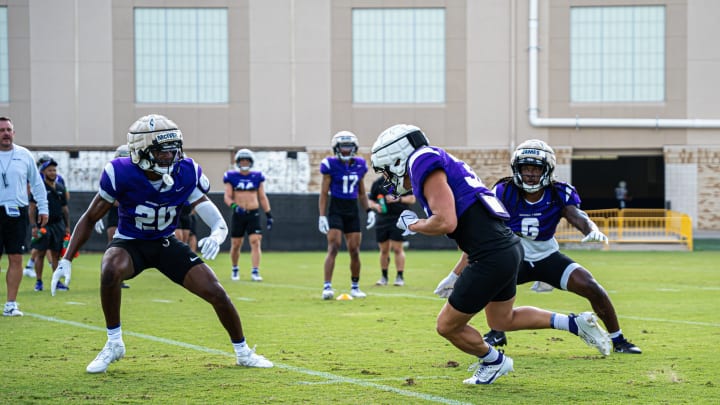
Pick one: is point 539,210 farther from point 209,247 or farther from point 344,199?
point 344,199

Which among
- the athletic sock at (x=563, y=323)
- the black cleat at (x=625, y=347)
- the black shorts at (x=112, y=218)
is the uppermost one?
the black shorts at (x=112, y=218)

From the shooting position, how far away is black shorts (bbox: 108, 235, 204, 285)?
736cm

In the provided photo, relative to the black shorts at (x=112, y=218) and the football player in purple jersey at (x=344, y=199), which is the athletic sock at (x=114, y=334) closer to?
the football player in purple jersey at (x=344, y=199)

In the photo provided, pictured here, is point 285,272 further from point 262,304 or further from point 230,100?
point 230,100

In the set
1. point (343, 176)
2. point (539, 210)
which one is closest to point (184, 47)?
point (343, 176)

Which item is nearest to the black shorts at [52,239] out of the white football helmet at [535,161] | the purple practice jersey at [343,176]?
the purple practice jersey at [343,176]

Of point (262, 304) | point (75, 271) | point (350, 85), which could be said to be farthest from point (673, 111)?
point (262, 304)

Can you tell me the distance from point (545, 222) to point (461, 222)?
206cm

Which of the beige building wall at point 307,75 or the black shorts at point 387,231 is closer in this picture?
the black shorts at point 387,231

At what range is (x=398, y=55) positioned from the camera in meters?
34.7

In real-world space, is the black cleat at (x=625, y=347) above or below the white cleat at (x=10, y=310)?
above

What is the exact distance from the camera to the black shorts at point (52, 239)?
50.3 ft

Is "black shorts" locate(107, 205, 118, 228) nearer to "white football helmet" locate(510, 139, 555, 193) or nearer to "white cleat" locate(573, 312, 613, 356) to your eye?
"white football helmet" locate(510, 139, 555, 193)

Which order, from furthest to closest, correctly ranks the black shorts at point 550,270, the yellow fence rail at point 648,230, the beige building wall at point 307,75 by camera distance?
the beige building wall at point 307,75, the yellow fence rail at point 648,230, the black shorts at point 550,270
